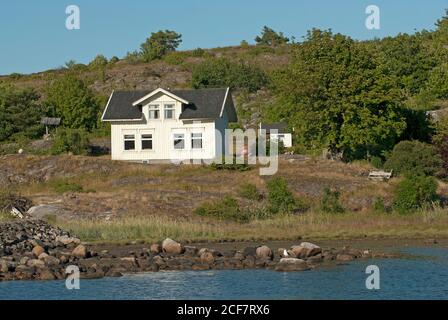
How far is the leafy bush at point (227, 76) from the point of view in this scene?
4122 inches

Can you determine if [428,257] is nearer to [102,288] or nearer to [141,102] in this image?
[102,288]

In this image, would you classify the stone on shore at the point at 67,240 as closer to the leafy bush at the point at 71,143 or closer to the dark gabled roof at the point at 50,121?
the leafy bush at the point at 71,143

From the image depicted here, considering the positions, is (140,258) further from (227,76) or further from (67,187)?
(227,76)

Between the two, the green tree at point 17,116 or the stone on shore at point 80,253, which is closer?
the stone on shore at point 80,253

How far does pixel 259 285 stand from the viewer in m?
29.2

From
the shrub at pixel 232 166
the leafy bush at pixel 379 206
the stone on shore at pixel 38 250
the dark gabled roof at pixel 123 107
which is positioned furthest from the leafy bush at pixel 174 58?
the stone on shore at pixel 38 250

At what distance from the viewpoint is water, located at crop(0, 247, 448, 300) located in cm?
2747

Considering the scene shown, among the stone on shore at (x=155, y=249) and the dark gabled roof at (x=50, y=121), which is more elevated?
the dark gabled roof at (x=50, y=121)

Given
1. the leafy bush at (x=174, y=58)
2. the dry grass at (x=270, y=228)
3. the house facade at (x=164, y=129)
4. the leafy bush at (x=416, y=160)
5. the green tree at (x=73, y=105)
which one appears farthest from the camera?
the leafy bush at (x=174, y=58)

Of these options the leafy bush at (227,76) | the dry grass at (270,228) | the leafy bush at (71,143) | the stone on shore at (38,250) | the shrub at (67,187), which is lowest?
the dry grass at (270,228)

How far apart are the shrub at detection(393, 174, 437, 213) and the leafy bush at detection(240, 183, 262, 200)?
299 inches

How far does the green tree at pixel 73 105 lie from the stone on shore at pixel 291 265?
50261 mm

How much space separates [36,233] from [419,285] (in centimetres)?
1842

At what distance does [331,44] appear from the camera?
62.7 m
